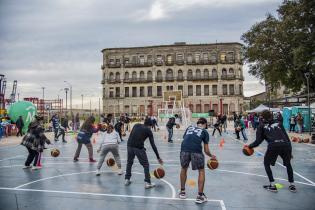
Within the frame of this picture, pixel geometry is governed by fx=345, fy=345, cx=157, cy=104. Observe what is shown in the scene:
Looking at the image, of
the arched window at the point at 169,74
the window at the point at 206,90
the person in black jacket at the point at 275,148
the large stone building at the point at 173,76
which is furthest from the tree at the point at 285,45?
the arched window at the point at 169,74

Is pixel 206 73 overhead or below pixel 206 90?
overhead

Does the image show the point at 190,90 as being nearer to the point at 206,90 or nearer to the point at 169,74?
the point at 206,90

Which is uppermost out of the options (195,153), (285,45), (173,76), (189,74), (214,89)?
(189,74)

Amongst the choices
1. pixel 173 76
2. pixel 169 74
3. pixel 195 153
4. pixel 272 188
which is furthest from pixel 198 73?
pixel 195 153

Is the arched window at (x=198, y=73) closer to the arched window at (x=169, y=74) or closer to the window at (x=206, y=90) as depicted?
the window at (x=206, y=90)

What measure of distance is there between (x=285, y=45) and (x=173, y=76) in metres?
50.2

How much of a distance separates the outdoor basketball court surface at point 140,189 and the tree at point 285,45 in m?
18.9

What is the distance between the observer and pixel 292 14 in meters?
28.8

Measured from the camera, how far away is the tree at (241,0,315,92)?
27.8 meters

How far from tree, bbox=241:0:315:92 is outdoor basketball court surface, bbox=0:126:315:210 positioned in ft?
62.0

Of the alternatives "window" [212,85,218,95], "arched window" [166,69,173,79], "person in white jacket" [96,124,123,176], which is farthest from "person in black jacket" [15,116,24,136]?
"window" [212,85,218,95]

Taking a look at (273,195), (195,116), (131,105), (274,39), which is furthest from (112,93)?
(273,195)

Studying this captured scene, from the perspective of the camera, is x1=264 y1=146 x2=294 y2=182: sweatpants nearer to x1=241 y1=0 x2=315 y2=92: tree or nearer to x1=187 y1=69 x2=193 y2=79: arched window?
x1=241 y1=0 x2=315 y2=92: tree

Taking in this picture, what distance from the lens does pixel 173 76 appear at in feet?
268
